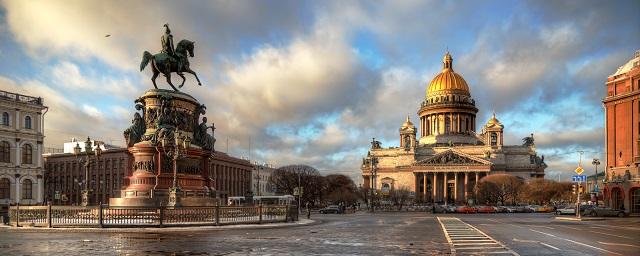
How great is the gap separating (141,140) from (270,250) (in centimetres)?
2095

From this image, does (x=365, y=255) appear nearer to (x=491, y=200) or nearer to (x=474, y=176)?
(x=491, y=200)

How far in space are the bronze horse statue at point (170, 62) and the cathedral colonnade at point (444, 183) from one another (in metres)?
130

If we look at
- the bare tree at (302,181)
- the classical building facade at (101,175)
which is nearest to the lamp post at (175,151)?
the classical building facade at (101,175)

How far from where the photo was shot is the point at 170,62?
131 ft

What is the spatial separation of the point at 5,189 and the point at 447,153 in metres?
117

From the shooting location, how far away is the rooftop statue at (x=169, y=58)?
3975 cm

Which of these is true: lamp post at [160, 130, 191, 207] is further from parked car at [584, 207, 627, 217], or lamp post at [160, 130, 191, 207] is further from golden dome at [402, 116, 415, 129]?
golden dome at [402, 116, 415, 129]

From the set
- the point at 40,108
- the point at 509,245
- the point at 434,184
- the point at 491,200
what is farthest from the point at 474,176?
the point at 509,245

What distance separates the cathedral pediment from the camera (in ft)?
538

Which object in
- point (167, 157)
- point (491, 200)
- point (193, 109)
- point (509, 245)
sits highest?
point (193, 109)

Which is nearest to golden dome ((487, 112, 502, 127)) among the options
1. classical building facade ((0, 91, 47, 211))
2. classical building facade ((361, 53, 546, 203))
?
classical building facade ((361, 53, 546, 203))

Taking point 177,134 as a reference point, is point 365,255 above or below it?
below

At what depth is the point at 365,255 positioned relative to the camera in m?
19.5

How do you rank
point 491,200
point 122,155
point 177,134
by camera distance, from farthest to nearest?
point 491,200 < point 122,155 < point 177,134
